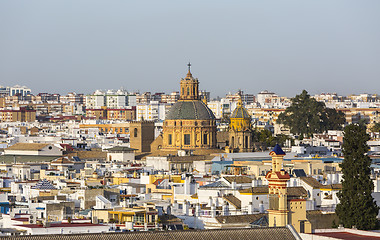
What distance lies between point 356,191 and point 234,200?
761 centimetres

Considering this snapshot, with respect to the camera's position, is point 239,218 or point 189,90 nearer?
point 239,218

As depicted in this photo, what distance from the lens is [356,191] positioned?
1581 inches

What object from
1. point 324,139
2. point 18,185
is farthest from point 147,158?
point 18,185

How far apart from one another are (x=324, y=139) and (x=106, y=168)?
29.9 m

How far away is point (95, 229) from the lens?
1457 inches

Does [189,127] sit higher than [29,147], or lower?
higher

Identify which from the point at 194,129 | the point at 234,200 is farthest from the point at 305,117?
the point at 234,200

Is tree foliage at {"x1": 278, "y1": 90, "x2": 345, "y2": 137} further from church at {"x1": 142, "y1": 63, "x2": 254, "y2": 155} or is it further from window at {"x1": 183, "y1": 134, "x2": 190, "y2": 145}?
window at {"x1": 183, "y1": 134, "x2": 190, "y2": 145}

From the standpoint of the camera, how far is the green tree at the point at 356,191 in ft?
130

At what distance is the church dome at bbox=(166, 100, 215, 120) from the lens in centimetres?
9906

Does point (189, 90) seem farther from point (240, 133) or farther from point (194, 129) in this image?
point (240, 133)

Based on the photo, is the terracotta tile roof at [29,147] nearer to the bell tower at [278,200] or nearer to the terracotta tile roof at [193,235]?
the bell tower at [278,200]

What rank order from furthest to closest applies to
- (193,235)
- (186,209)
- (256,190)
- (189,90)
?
(189,90)
(256,190)
(186,209)
(193,235)

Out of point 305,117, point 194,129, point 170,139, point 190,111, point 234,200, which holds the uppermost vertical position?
point 190,111
